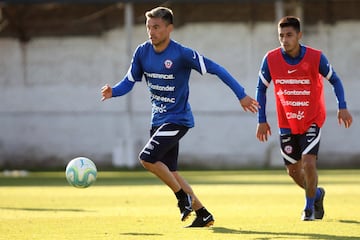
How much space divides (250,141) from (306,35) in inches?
138

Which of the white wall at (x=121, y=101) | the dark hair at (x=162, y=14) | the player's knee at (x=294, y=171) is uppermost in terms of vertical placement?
the dark hair at (x=162, y=14)

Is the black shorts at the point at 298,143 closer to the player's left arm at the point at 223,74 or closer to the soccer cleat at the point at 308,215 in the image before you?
the soccer cleat at the point at 308,215

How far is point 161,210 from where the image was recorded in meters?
13.3

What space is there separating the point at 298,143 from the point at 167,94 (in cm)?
184

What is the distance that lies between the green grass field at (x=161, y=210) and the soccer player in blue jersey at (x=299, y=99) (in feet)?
1.93

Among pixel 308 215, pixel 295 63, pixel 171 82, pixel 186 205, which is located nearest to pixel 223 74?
pixel 171 82

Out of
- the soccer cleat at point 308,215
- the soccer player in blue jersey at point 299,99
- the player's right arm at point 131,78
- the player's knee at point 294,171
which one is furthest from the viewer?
the player's knee at point 294,171

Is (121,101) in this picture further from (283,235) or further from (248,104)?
(283,235)

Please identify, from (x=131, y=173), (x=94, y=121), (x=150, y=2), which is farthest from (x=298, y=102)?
(x=94, y=121)

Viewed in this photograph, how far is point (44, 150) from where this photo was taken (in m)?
30.9

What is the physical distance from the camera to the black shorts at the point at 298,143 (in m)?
11.3

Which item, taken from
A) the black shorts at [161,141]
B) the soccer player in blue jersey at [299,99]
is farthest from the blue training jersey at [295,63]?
the black shorts at [161,141]

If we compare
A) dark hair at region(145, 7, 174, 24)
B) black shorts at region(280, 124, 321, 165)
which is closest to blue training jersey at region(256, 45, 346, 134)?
black shorts at region(280, 124, 321, 165)

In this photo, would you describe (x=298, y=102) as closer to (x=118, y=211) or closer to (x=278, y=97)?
(x=278, y=97)
